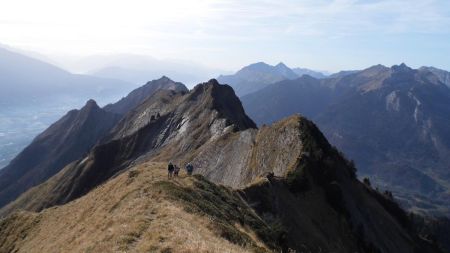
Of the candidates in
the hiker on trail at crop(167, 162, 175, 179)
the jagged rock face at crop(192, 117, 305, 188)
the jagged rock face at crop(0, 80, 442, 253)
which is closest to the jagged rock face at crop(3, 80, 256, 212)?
the jagged rock face at crop(0, 80, 442, 253)

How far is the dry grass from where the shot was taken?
2742 centimetres

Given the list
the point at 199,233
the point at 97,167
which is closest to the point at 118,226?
the point at 199,233

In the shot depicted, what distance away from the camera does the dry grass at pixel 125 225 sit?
27.4 m

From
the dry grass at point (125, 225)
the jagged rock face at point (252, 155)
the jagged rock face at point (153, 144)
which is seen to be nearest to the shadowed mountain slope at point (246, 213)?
the dry grass at point (125, 225)

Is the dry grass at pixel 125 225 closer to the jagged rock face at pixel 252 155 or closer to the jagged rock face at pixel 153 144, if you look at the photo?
the jagged rock face at pixel 252 155

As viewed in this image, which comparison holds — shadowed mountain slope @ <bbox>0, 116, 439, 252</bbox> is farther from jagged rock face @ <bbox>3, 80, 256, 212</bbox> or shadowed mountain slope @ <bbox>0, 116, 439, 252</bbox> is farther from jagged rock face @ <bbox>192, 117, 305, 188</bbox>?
jagged rock face @ <bbox>3, 80, 256, 212</bbox>

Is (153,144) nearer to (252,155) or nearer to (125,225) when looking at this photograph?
(252,155)

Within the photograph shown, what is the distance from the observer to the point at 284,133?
9631 centimetres

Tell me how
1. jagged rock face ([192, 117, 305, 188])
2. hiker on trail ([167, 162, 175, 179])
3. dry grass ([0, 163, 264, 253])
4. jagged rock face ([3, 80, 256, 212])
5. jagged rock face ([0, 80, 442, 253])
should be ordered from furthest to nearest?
jagged rock face ([3, 80, 256, 212]), jagged rock face ([192, 117, 305, 188]), hiker on trail ([167, 162, 175, 179]), jagged rock face ([0, 80, 442, 253]), dry grass ([0, 163, 264, 253])

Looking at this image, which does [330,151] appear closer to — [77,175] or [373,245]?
[373,245]

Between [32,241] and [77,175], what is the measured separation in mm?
140343

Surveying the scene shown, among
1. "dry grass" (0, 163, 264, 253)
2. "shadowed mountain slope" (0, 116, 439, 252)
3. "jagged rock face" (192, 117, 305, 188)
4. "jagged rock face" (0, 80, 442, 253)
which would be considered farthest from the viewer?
"jagged rock face" (192, 117, 305, 188)

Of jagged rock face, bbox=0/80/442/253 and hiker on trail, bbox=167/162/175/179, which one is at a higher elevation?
hiker on trail, bbox=167/162/175/179

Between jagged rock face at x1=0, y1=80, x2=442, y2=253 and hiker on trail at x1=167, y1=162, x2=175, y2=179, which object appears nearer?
jagged rock face at x1=0, y1=80, x2=442, y2=253
